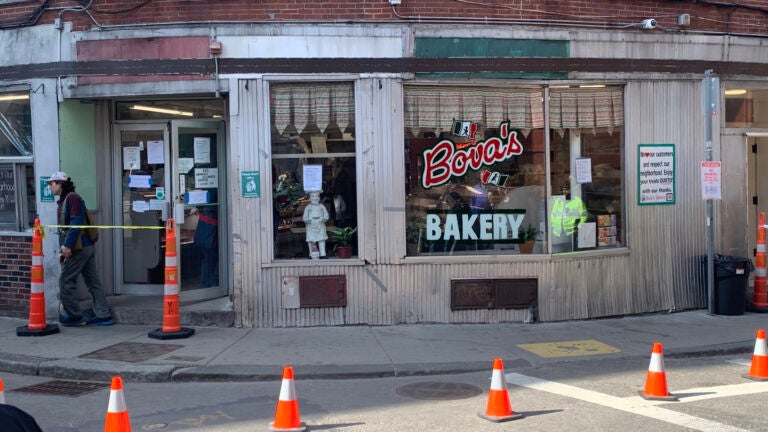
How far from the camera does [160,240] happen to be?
36.9 ft

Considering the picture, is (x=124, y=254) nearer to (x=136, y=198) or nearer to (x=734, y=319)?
(x=136, y=198)

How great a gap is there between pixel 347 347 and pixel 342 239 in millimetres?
1792

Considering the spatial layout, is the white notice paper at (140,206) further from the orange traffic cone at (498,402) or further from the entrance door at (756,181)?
the entrance door at (756,181)

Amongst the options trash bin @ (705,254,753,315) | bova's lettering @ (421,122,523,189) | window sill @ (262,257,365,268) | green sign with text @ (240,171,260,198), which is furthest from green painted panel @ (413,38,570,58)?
trash bin @ (705,254,753,315)

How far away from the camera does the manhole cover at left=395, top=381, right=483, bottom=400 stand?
717 cm

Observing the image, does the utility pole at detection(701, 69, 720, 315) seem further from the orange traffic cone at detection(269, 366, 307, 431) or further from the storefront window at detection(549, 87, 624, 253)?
the orange traffic cone at detection(269, 366, 307, 431)

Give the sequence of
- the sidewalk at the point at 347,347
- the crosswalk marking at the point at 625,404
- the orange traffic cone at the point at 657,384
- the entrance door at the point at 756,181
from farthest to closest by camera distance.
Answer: the entrance door at the point at 756,181
the sidewalk at the point at 347,347
the orange traffic cone at the point at 657,384
the crosswalk marking at the point at 625,404

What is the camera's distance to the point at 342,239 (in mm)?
10281

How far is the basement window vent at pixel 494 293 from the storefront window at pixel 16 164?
6.11 m

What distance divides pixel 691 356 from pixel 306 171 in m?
5.27

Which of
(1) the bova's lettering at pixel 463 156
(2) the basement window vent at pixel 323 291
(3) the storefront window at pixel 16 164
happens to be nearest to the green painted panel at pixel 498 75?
(1) the bova's lettering at pixel 463 156

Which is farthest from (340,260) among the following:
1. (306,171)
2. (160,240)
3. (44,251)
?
(44,251)

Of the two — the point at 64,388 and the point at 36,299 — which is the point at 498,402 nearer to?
the point at 64,388

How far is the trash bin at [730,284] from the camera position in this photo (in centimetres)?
1082
